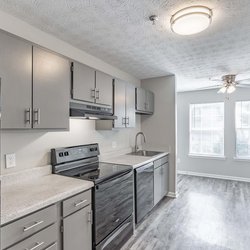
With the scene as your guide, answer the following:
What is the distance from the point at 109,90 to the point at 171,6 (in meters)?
1.31

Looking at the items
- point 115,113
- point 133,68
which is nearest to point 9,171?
point 115,113

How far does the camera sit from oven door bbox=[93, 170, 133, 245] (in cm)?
185

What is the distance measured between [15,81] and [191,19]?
1.61 meters

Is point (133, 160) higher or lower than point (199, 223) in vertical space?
higher

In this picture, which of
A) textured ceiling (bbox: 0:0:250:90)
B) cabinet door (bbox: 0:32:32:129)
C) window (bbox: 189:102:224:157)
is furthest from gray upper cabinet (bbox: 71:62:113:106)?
window (bbox: 189:102:224:157)

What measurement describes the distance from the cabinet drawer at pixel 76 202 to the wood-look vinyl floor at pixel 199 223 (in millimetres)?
1003

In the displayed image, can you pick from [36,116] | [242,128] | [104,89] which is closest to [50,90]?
[36,116]

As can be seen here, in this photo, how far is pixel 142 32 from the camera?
82.9 inches

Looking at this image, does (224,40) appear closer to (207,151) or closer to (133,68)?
(133,68)

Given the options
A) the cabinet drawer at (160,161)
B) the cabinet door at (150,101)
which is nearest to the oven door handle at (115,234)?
the cabinet drawer at (160,161)

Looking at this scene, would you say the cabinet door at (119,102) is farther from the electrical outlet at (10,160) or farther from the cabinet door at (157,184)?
the electrical outlet at (10,160)

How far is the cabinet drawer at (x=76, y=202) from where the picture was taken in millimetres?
1556

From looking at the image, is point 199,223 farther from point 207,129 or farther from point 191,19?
point 207,129

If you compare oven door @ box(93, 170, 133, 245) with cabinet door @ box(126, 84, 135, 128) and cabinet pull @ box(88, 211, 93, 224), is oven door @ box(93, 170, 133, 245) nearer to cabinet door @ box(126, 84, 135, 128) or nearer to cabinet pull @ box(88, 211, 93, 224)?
cabinet pull @ box(88, 211, 93, 224)
